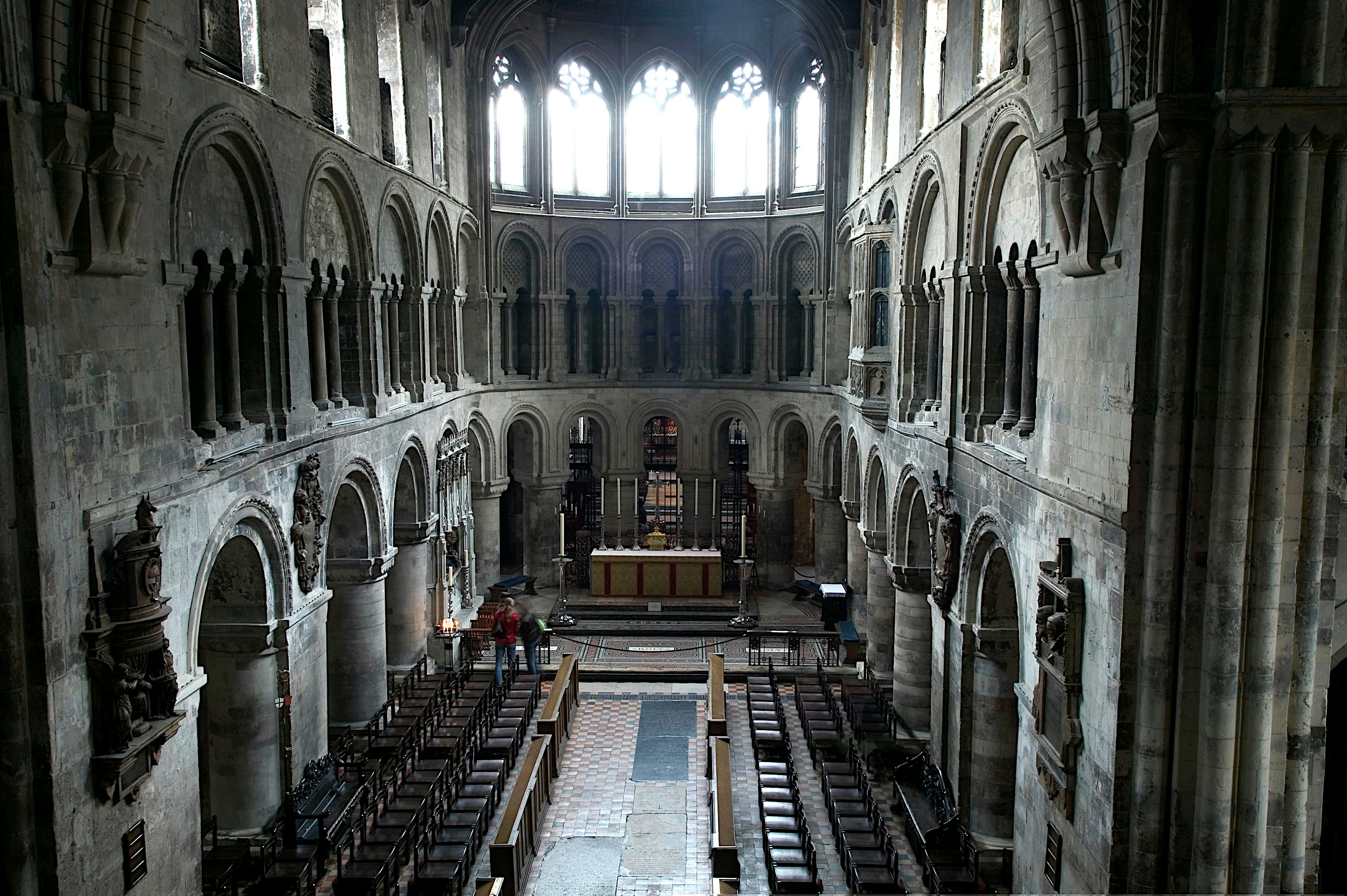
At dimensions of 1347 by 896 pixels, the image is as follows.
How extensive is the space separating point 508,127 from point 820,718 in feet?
63.0

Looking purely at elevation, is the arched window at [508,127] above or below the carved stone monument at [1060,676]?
above

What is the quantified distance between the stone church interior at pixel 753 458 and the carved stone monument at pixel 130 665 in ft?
0.15

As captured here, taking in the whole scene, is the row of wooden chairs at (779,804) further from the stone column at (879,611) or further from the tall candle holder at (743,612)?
the tall candle holder at (743,612)

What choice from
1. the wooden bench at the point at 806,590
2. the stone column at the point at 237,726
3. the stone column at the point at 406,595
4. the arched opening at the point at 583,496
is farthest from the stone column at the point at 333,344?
the wooden bench at the point at 806,590

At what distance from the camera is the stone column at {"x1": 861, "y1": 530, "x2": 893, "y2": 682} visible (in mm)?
22250

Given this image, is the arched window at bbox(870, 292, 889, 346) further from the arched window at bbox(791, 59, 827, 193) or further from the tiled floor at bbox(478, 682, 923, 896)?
the arched window at bbox(791, 59, 827, 193)

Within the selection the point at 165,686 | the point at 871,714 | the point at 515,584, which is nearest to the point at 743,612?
the point at 515,584

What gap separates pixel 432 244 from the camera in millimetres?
24906

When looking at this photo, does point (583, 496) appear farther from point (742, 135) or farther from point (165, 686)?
point (165, 686)

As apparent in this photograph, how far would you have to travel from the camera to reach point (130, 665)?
10844 millimetres

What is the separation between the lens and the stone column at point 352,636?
19.9m

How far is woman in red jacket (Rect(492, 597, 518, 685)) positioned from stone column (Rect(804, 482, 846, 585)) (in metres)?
10.3

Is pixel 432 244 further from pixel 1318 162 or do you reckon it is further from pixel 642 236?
pixel 1318 162

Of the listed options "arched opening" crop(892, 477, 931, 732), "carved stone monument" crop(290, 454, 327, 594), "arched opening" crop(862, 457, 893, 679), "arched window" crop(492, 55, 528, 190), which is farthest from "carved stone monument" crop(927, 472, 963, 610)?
"arched window" crop(492, 55, 528, 190)
